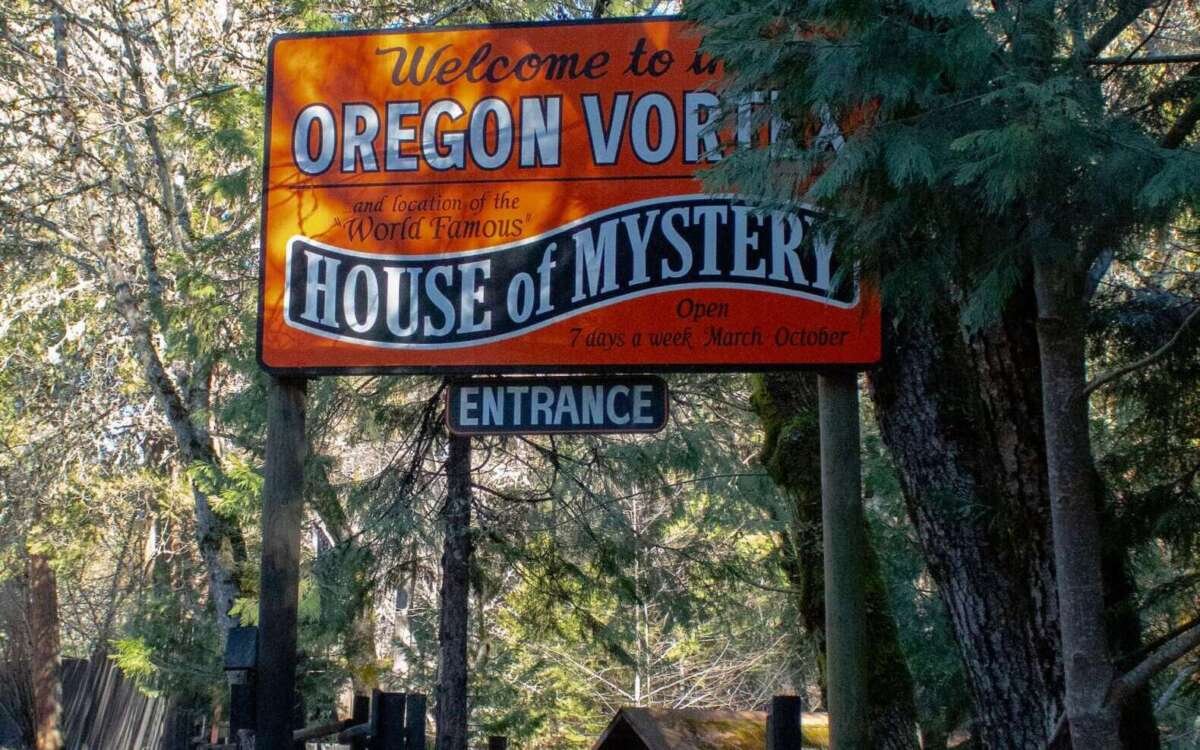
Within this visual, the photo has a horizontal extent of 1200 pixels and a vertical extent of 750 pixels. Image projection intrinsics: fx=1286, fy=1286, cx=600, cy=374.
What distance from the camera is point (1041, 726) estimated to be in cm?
494

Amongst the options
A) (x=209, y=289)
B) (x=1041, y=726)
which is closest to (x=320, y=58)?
(x=1041, y=726)

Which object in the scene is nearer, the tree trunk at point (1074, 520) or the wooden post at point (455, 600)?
the tree trunk at point (1074, 520)

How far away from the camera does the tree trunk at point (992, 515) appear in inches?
196

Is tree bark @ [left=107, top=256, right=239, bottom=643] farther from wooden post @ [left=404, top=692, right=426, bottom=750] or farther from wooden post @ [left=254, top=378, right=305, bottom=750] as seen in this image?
wooden post @ [left=254, top=378, right=305, bottom=750]

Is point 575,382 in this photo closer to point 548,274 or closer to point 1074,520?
point 548,274

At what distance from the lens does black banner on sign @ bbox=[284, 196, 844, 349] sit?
18.6ft

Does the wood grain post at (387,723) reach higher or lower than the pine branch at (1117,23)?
lower

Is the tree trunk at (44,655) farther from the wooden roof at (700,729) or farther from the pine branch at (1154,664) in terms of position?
the pine branch at (1154,664)

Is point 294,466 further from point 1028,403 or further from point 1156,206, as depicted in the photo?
A: point 1156,206

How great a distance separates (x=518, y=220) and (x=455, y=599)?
5599 millimetres

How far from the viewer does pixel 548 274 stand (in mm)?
5824

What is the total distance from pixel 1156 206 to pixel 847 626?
259 centimetres

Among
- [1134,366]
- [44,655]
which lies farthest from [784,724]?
[44,655]

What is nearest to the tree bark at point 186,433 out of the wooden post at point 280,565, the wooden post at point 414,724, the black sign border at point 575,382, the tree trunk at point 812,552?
the wooden post at point 414,724
